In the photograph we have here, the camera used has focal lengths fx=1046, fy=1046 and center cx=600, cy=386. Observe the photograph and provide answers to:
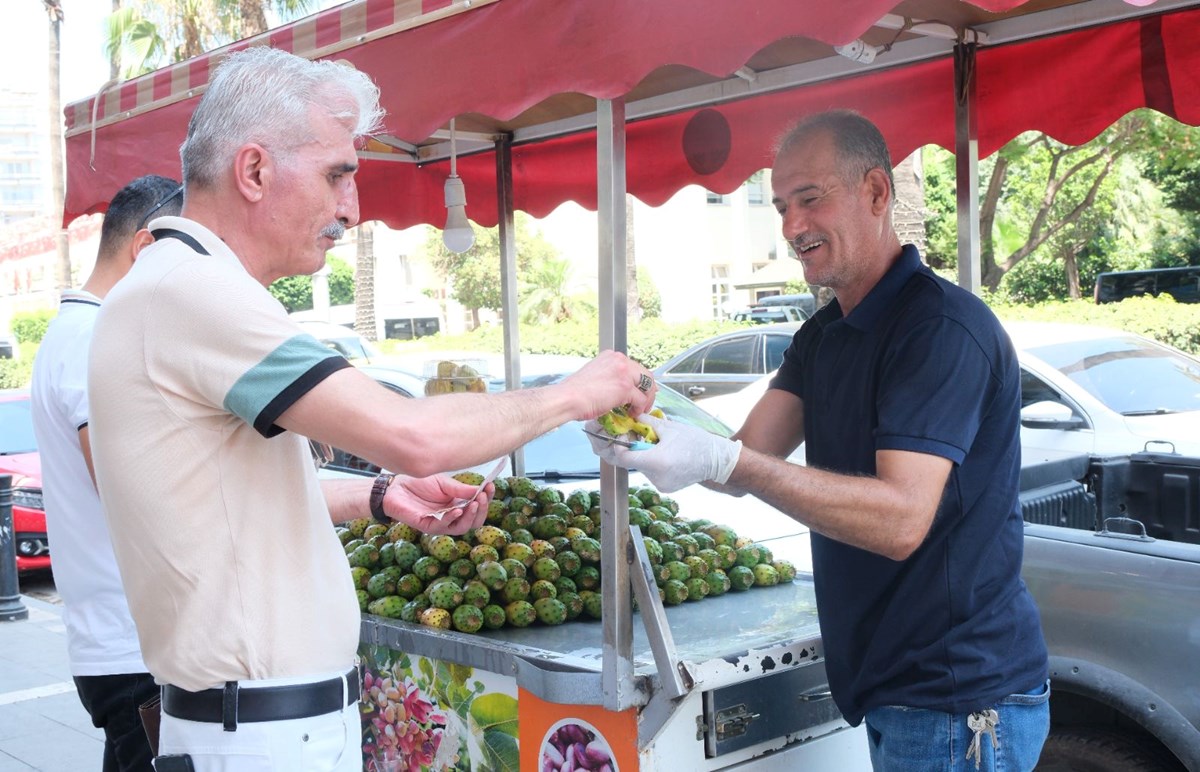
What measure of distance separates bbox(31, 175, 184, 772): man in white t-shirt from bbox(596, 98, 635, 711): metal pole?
117cm

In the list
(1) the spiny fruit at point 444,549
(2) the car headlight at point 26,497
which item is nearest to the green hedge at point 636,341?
(2) the car headlight at point 26,497

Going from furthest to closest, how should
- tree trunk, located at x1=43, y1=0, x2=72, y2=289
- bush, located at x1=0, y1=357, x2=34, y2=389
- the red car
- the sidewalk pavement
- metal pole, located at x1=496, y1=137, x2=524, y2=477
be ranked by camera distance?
bush, located at x1=0, y1=357, x2=34, y2=389
tree trunk, located at x1=43, y1=0, x2=72, y2=289
the red car
the sidewalk pavement
metal pole, located at x1=496, y1=137, x2=524, y2=477

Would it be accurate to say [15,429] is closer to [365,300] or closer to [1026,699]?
[1026,699]

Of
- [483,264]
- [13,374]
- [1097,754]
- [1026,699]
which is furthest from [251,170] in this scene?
[483,264]

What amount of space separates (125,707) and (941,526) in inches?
86.7

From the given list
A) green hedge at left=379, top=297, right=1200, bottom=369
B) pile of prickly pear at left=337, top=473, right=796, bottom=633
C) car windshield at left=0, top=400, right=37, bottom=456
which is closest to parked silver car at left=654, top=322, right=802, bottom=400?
green hedge at left=379, top=297, right=1200, bottom=369

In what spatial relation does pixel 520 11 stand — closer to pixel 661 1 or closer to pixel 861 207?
pixel 661 1

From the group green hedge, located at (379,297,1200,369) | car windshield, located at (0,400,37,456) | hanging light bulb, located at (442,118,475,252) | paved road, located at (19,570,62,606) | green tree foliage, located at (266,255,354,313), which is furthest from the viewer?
green tree foliage, located at (266,255,354,313)

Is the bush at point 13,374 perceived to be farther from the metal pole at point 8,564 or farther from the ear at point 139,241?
the ear at point 139,241

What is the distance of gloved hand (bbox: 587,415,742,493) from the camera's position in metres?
2.19

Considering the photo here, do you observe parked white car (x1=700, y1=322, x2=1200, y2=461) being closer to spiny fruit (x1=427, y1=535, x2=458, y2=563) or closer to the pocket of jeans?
spiny fruit (x1=427, y1=535, x2=458, y2=563)

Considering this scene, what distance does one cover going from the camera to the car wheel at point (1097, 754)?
2975 millimetres

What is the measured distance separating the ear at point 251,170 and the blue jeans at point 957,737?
1.67m

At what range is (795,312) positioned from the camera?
2508 cm
